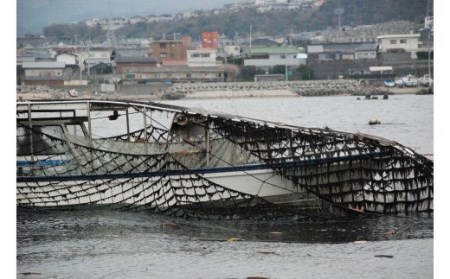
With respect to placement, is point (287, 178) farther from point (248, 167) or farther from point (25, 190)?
point (25, 190)

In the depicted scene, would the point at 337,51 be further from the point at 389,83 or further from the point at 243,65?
the point at 389,83

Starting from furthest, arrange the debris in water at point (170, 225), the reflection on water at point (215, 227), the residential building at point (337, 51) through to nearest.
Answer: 1. the residential building at point (337, 51)
2. the debris in water at point (170, 225)
3. the reflection on water at point (215, 227)

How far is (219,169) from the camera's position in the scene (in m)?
10.9

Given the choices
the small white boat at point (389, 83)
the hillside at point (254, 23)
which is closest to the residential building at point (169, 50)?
the hillside at point (254, 23)

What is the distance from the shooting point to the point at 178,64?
57.6 m

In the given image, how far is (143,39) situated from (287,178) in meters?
60.8

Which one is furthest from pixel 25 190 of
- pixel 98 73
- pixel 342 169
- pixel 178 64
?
pixel 178 64

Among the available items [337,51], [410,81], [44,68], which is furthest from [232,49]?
[44,68]

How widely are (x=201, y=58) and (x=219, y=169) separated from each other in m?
48.7

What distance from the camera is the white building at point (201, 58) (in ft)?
191

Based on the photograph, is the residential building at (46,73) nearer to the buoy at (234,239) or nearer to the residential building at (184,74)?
the residential building at (184,74)

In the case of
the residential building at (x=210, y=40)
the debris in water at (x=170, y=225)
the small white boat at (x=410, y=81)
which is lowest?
the debris in water at (x=170, y=225)

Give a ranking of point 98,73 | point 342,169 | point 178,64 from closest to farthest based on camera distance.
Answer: point 342,169, point 98,73, point 178,64

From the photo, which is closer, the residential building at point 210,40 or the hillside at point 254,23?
the hillside at point 254,23
